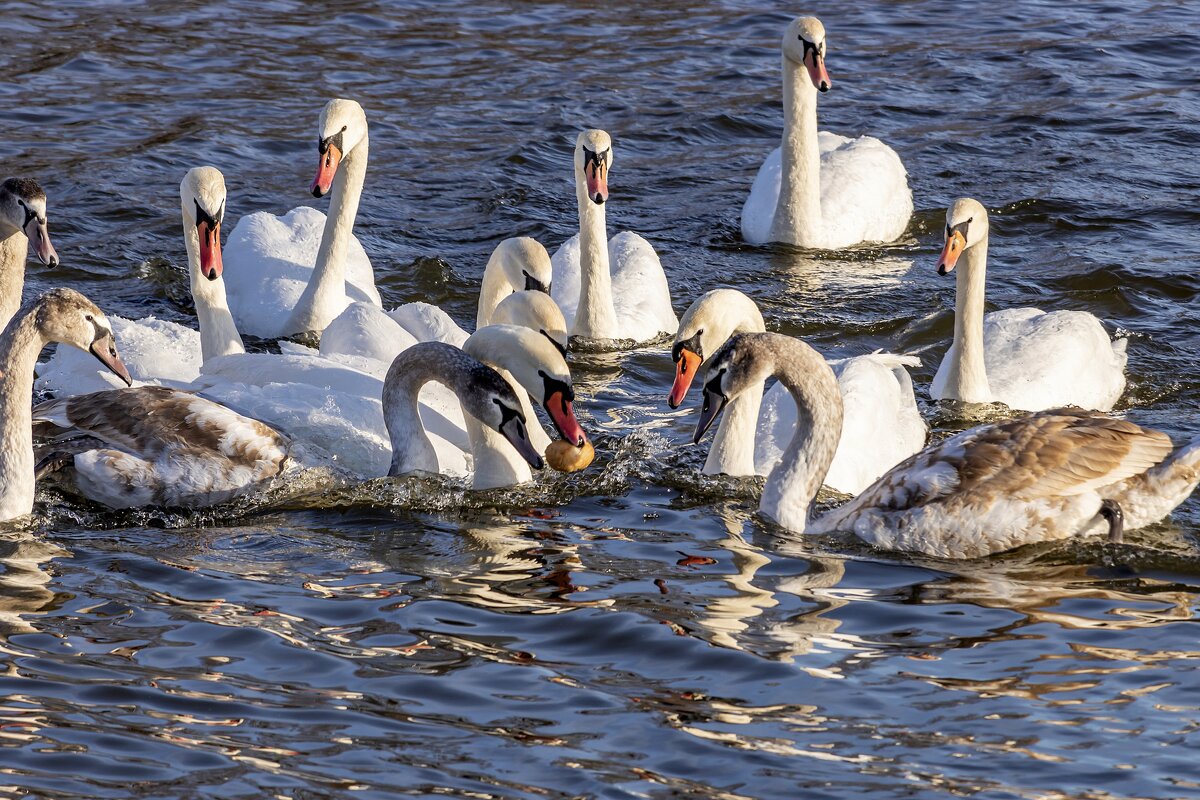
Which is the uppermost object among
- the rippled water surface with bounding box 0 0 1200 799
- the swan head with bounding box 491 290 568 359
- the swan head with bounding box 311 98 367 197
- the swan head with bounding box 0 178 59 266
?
the swan head with bounding box 311 98 367 197

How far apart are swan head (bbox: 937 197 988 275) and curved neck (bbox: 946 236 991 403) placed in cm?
14

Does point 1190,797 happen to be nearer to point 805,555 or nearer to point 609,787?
point 609,787

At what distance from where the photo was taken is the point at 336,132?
11.0m

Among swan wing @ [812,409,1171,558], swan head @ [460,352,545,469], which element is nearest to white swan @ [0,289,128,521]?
swan head @ [460,352,545,469]

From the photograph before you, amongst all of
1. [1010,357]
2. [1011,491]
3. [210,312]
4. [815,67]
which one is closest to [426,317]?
[210,312]

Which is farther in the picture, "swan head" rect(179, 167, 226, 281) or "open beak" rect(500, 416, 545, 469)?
"swan head" rect(179, 167, 226, 281)

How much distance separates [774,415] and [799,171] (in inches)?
165

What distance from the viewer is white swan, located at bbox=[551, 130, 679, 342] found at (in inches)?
445

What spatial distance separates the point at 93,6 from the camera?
63.2 feet

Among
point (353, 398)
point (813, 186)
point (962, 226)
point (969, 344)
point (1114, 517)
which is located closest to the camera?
point (1114, 517)

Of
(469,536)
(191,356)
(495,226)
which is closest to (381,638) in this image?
(469,536)

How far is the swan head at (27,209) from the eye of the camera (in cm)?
951

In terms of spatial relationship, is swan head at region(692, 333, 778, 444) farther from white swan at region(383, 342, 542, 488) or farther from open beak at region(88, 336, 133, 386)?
open beak at region(88, 336, 133, 386)

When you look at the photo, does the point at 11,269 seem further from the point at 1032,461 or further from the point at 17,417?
the point at 1032,461
